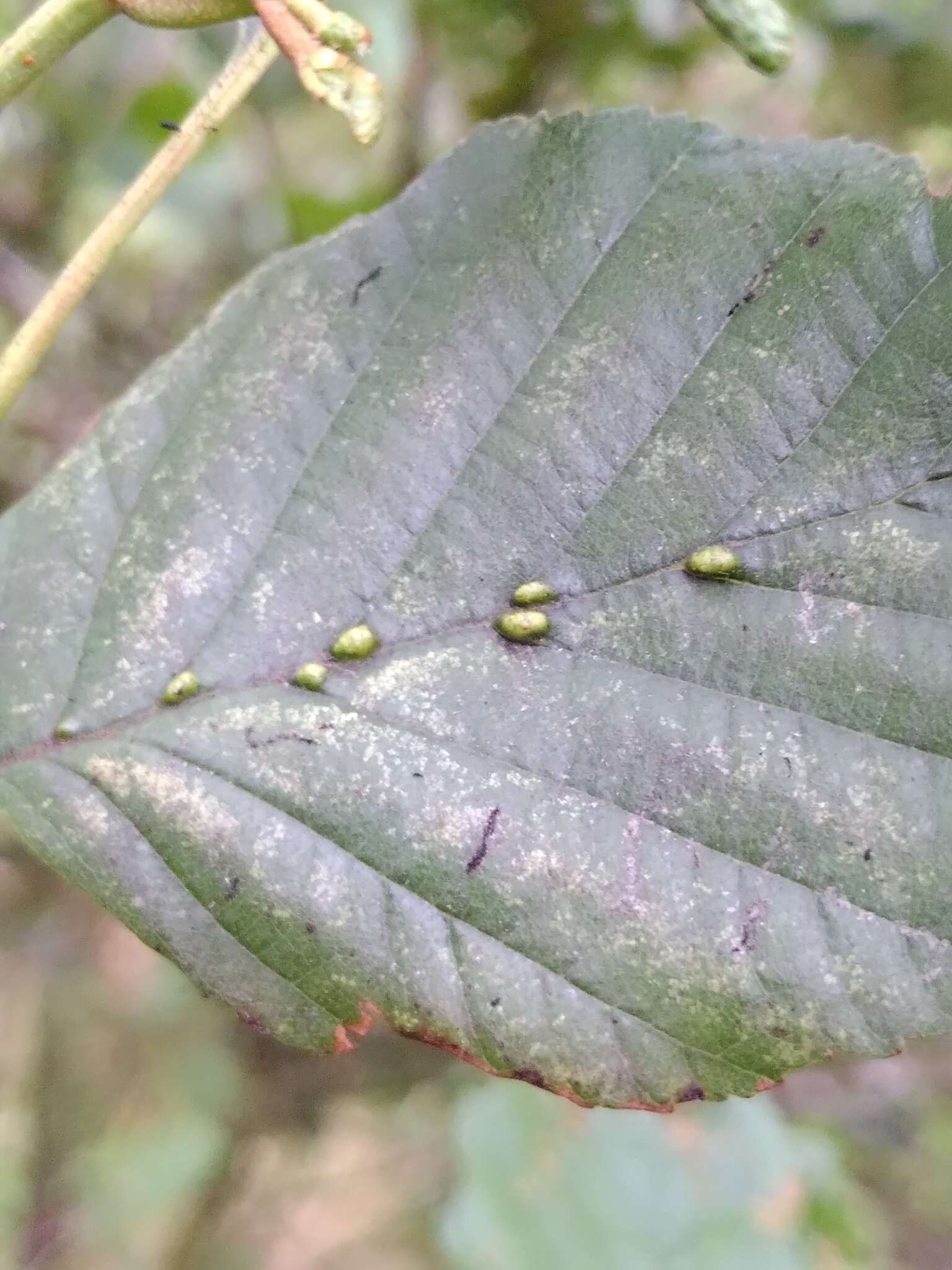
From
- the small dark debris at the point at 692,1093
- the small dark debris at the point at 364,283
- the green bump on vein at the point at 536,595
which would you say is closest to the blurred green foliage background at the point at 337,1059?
the small dark debris at the point at 364,283

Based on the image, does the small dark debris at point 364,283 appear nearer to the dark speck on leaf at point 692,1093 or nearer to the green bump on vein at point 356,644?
the green bump on vein at point 356,644

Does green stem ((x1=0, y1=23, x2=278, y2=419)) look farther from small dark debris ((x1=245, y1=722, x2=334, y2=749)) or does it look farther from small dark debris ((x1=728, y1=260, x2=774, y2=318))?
small dark debris ((x1=728, y1=260, x2=774, y2=318))

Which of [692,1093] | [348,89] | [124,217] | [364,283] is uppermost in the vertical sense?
[348,89]

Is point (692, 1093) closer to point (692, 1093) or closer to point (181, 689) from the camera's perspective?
point (692, 1093)

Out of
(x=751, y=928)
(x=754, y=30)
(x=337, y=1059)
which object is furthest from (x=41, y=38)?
(x=337, y=1059)

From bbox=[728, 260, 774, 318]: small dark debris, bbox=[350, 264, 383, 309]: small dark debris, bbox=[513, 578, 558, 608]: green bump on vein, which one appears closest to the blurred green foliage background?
bbox=[728, 260, 774, 318]: small dark debris
